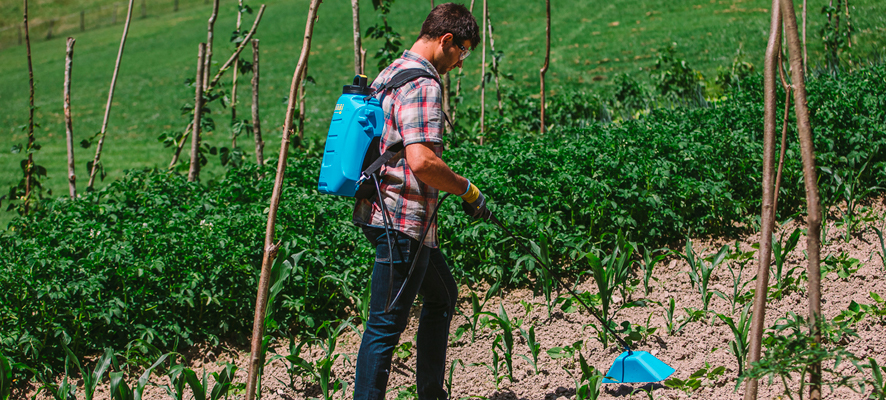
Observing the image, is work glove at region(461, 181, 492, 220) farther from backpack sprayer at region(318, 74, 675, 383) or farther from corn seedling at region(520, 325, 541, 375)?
corn seedling at region(520, 325, 541, 375)

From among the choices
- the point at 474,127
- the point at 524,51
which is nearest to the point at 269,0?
the point at 524,51

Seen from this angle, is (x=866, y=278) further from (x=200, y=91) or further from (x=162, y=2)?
(x=162, y=2)

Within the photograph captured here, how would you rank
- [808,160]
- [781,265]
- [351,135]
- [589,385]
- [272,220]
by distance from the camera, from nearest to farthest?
1. [808,160]
2. [272,220]
3. [351,135]
4. [589,385]
5. [781,265]

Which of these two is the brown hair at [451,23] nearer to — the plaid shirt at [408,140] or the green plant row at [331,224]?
the plaid shirt at [408,140]

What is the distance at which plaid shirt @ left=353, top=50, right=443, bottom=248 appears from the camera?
2160 mm

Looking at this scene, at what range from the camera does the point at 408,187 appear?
228cm

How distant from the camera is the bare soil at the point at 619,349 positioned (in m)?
2.84

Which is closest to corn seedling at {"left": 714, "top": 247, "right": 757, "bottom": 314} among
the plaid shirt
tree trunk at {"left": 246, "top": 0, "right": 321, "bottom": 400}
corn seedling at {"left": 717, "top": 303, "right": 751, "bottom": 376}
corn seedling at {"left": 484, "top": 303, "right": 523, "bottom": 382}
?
corn seedling at {"left": 717, "top": 303, "right": 751, "bottom": 376}

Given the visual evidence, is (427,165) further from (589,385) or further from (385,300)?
(589,385)

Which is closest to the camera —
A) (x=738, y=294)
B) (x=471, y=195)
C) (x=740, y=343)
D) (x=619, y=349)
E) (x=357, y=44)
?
(x=471, y=195)

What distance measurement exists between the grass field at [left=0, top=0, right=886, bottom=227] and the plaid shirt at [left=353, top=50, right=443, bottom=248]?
4587 mm

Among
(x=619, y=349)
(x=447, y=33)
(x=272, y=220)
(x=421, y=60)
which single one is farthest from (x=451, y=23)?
(x=619, y=349)

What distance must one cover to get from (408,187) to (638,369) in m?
1.36

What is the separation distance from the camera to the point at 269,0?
26.6m
